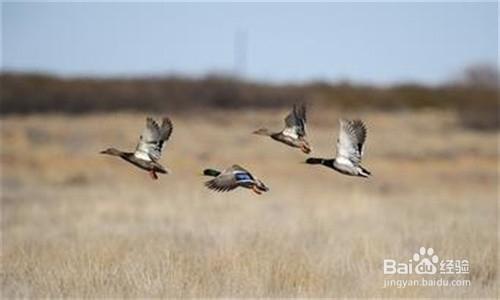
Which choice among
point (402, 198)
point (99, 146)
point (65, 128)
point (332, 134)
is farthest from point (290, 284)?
point (65, 128)

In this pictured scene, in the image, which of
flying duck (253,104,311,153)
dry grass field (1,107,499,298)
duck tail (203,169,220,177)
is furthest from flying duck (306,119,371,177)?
dry grass field (1,107,499,298)

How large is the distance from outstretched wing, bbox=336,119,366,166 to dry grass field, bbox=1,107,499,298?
179cm

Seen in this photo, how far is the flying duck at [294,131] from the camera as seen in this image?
13.2 feet

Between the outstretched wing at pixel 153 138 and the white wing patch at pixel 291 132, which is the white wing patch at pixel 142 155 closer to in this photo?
the outstretched wing at pixel 153 138

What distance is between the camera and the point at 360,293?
7.96m

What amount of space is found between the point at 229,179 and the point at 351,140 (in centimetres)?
53

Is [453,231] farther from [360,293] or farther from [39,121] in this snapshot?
[39,121]

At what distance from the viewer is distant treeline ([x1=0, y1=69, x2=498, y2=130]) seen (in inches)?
699

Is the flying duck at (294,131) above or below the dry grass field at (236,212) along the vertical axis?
below

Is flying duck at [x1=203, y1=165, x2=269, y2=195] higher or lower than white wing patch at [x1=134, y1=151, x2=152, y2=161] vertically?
lower

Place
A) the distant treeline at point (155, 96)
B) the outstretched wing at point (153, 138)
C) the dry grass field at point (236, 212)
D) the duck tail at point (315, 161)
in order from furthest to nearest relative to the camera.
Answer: the distant treeline at point (155, 96)
the dry grass field at point (236, 212)
the outstretched wing at point (153, 138)
the duck tail at point (315, 161)

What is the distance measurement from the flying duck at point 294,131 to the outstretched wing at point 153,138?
372 mm

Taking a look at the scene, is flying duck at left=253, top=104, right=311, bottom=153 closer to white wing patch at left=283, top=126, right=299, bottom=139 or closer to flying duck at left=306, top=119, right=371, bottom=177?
white wing patch at left=283, top=126, right=299, bottom=139

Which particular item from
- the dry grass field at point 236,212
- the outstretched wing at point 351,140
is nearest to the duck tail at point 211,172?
the outstretched wing at point 351,140
